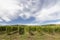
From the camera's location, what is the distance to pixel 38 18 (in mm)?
2865

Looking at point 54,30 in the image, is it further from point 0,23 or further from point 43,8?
point 0,23

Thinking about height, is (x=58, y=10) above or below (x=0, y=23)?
above

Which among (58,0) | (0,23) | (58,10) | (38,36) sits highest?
(58,0)

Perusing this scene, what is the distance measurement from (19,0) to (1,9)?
0.36 meters

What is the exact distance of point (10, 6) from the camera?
111 inches

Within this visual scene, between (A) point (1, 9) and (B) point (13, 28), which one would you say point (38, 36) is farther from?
(A) point (1, 9)

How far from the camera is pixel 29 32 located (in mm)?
2818

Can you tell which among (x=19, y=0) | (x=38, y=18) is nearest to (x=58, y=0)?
(x=38, y=18)

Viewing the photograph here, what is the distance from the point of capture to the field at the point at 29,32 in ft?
9.15

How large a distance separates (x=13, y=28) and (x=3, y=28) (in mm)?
175

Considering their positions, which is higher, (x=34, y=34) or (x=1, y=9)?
(x=1, y=9)

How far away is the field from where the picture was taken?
110 inches

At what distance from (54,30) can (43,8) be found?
17.2 inches

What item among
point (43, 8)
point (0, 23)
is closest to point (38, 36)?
point (43, 8)
